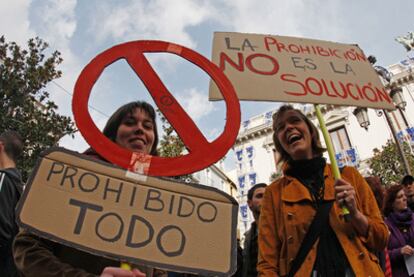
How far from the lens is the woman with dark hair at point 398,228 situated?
2977 mm

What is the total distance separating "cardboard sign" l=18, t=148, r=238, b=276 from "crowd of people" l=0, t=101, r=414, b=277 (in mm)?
202

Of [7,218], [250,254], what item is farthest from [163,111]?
[250,254]

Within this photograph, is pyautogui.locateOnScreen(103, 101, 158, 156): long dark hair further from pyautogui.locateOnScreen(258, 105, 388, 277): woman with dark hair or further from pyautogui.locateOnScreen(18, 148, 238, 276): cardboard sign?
pyautogui.locateOnScreen(258, 105, 388, 277): woman with dark hair

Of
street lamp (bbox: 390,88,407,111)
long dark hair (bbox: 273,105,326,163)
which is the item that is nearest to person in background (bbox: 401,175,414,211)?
long dark hair (bbox: 273,105,326,163)

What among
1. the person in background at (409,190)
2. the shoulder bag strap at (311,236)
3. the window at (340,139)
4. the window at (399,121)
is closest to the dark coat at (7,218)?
the shoulder bag strap at (311,236)

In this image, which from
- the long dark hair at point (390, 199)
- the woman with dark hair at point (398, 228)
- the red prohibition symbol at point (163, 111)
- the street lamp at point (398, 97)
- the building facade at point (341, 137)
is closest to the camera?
the red prohibition symbol at point (163, 111)

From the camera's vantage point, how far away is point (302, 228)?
1.72m

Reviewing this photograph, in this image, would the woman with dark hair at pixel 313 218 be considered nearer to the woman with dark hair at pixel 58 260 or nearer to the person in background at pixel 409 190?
the woman with dark hair at pixel 58 260

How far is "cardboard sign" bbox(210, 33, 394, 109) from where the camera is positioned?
2.09 m

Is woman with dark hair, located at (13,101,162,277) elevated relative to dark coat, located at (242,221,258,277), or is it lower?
lower

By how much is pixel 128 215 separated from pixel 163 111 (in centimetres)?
49

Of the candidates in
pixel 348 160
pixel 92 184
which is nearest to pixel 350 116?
pixel 348 160

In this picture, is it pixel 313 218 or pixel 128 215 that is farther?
pixel 313 218

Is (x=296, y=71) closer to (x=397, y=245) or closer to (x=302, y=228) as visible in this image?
(x=302, y=228)
